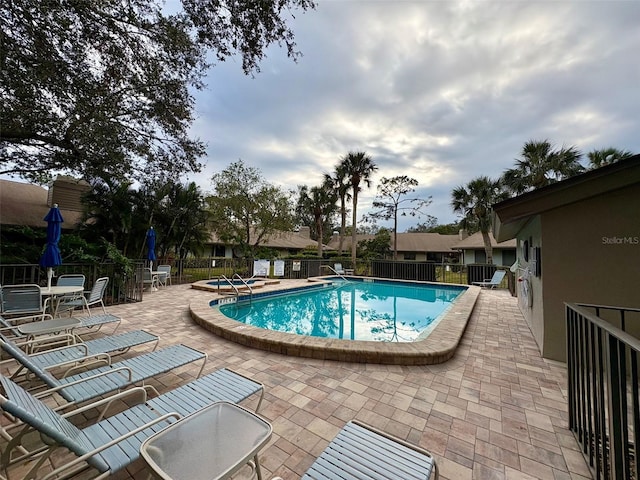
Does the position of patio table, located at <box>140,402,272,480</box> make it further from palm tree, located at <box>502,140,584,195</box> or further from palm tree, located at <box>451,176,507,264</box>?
palm tree, located at <box>451,176,507,264</box>

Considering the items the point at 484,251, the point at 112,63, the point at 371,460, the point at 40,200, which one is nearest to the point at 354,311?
the point at 371,460

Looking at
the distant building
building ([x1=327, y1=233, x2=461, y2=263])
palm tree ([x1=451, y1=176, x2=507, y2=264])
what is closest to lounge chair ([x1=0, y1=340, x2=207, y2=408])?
the distant building

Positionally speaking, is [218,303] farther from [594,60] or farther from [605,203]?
[594,60]

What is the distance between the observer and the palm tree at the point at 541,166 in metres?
12.2

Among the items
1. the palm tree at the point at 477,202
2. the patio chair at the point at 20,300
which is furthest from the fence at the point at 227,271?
the palm tree at the point at 477,202

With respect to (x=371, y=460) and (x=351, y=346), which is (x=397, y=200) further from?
(x=371, y=460)

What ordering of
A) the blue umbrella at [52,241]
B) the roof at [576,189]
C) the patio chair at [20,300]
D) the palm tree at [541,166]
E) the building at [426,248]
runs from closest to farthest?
the roof at [576,189] < the patio chair at [20,300] < the blue umbrella at [52,241] < the palm tree at [541,166] < the building at [426,248]

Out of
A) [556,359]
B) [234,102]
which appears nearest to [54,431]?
[556,359]

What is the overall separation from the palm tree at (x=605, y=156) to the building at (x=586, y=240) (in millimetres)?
12071

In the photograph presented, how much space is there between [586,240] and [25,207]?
814 inches

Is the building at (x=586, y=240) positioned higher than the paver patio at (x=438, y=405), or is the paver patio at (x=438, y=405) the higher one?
the building at (x=586, y=240)

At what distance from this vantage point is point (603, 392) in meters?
1.65

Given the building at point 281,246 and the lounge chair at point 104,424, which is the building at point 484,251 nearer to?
the building at point 281,246

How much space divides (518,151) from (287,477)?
17517 mm
